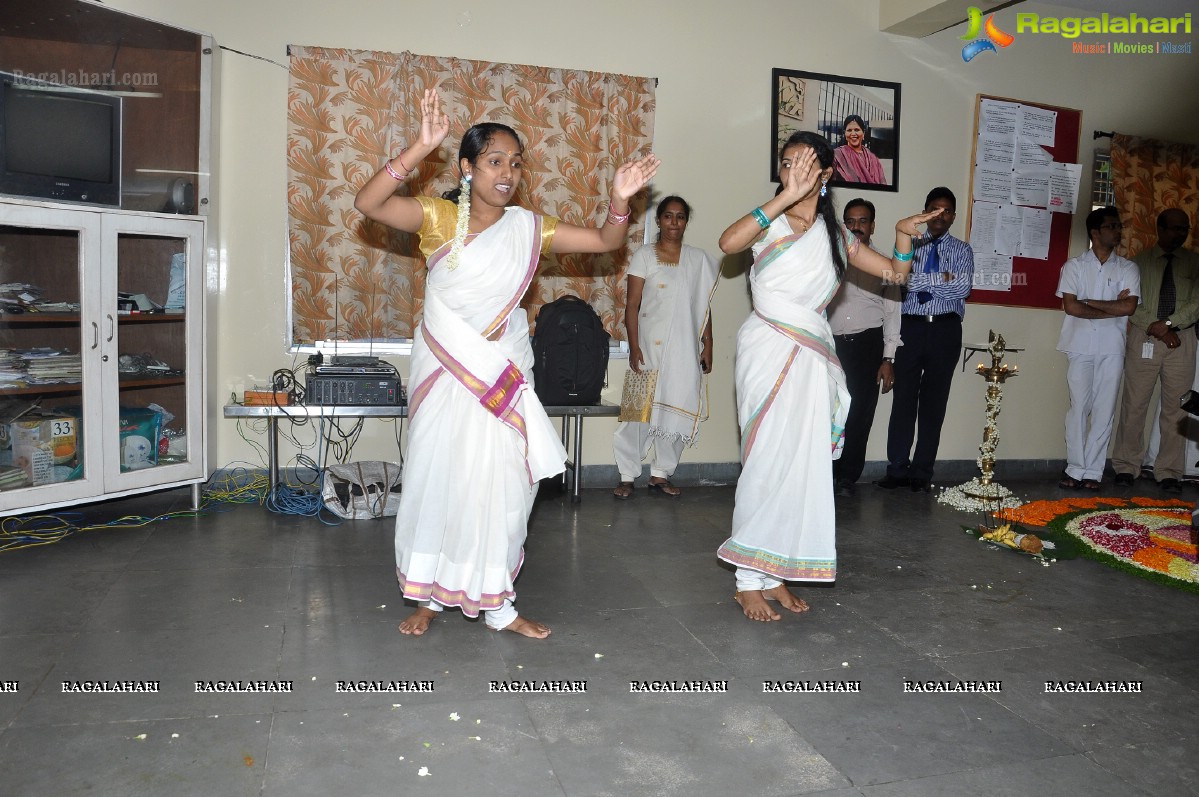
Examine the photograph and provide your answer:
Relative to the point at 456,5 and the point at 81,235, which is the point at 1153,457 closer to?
the point at 456,5

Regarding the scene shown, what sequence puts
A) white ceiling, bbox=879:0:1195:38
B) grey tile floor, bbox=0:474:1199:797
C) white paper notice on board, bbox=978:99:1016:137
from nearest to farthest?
1. grey tile floor, bbox=0:474:1199:797
2. white ceiling, bbox=879:0:1195:38
3. white paper notice on board, bbox=978:99:1016:137

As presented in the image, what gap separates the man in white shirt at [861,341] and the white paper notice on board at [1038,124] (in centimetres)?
171

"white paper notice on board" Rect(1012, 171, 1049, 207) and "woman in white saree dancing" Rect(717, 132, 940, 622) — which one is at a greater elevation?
"white paper notice on board" Rect(1012, 171, 1049, 207)

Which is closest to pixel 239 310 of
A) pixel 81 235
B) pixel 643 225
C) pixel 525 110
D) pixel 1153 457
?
pixel 81 235

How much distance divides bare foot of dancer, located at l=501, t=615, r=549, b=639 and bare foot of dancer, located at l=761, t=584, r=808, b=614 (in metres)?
0.93

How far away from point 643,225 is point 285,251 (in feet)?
6.82

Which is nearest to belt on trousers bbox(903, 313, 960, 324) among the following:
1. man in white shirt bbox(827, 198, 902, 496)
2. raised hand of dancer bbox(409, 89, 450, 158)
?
man in white shirt bbox(827, 198, 902, 496)

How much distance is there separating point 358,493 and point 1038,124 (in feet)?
17.3

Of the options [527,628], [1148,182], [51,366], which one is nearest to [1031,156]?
[1148,182]

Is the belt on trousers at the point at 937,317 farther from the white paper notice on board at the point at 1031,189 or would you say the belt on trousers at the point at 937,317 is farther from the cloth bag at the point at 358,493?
the cloth bag at the point at 358,493

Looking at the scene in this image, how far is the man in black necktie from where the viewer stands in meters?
6.09

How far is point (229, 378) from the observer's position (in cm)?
502

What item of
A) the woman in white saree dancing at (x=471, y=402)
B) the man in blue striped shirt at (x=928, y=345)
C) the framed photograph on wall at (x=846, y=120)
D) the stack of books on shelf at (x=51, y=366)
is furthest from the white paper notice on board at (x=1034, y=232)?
the stack of books on shelf at (x=51, y=366)

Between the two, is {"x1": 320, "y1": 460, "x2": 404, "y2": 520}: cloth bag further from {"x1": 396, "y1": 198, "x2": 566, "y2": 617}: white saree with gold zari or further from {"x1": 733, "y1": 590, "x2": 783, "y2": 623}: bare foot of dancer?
{"x1": 733, "y1": 590, "x2": 783, "y2": 623}: bare foot of dancer
